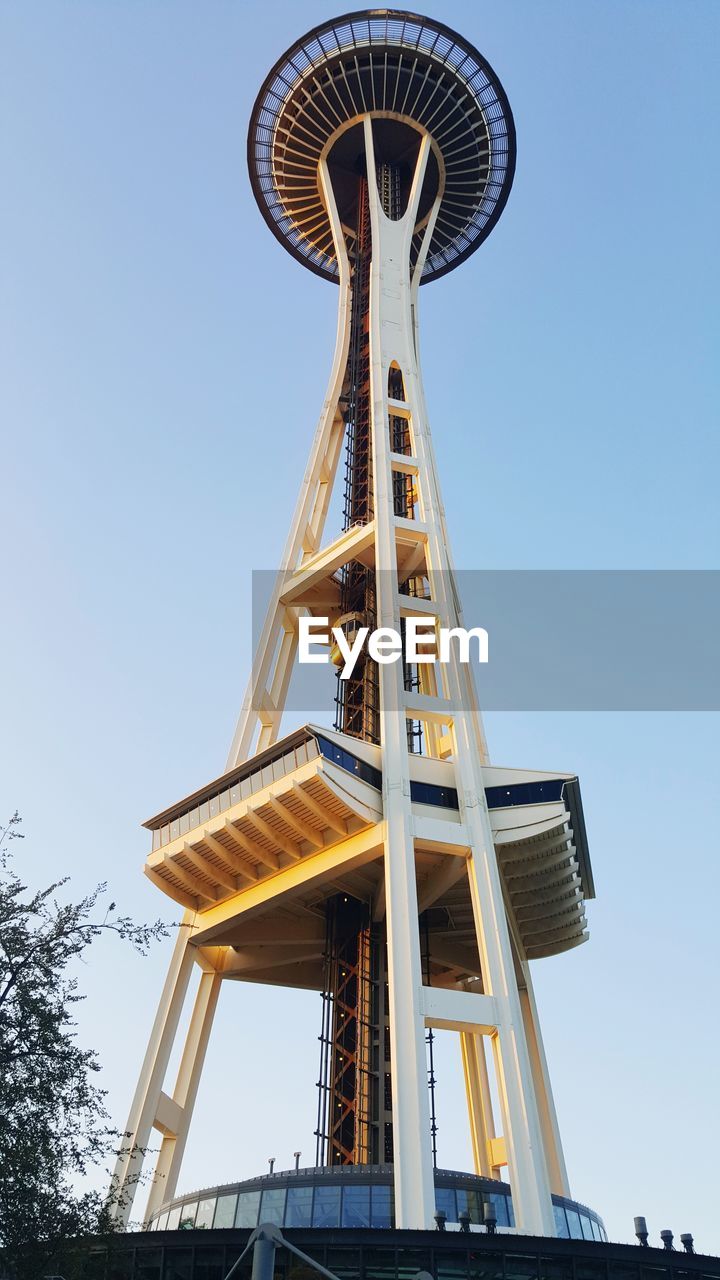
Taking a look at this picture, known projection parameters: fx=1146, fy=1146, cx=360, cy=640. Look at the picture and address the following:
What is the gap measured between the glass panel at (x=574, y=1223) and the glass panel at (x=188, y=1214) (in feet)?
33.8

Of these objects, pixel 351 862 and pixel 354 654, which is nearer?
pixel 351 862

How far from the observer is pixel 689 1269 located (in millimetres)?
25906

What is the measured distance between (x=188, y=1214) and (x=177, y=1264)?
20.3 feet

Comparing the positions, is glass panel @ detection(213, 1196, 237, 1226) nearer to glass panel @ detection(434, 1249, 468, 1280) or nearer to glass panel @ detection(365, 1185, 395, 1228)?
glass panel @ detection(365, 1185, 395, 1228)

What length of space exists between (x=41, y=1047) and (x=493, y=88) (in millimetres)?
50504

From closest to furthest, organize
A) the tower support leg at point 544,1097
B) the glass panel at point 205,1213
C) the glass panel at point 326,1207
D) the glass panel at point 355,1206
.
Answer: the glass panel at point 355,1206, the glass panel at point 326,1207, the glass panel at point 205,1213, the tower support leg at point 544,1097

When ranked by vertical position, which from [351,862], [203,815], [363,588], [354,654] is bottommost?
[351,862]

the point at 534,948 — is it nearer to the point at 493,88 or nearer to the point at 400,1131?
the point at 400,1131

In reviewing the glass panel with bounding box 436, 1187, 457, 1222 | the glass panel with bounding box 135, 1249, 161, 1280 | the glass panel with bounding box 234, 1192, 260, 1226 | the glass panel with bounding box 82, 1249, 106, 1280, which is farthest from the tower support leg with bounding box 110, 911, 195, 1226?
the glass panel with bounding box 82, 1249, 106, 1280

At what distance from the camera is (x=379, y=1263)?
24547 millimetres

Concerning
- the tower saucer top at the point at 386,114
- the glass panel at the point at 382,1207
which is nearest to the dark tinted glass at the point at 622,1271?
the glass panel at the point at 382,1207

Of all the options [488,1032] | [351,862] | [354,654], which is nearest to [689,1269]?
[488,1032]

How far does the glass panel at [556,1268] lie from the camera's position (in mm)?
24875

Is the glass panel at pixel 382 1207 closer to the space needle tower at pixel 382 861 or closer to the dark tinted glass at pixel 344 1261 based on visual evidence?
the space needle tower at pixel 382 861
